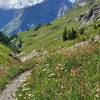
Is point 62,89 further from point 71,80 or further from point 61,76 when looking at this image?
point 61,76

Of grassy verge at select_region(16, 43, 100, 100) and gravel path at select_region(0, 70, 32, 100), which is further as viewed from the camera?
gravel path at select_region(0, 70, 32, 100)

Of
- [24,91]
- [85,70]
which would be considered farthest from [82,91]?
[24,91]

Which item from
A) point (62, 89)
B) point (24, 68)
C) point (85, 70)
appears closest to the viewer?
point (62, 89)

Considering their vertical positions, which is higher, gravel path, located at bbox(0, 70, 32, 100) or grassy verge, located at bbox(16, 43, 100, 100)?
grassy verge, located at bbox(16, 43, 100, 100)

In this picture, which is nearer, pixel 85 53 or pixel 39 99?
pixel 39 99

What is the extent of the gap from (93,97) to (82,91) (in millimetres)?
858

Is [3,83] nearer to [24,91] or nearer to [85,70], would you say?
[24,91]

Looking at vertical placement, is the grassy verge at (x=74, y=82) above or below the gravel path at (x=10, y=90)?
above

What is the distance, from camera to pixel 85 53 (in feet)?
64.2

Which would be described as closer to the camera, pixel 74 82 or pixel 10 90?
pixel 74 82

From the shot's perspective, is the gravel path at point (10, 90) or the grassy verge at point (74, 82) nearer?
the grassy verge at point (74, 82)

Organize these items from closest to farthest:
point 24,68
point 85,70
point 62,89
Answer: point 62,89, point 85,70, point 24,68

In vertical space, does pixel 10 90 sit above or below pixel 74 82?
below

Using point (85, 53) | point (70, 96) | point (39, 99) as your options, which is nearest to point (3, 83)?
point (85, 53)
